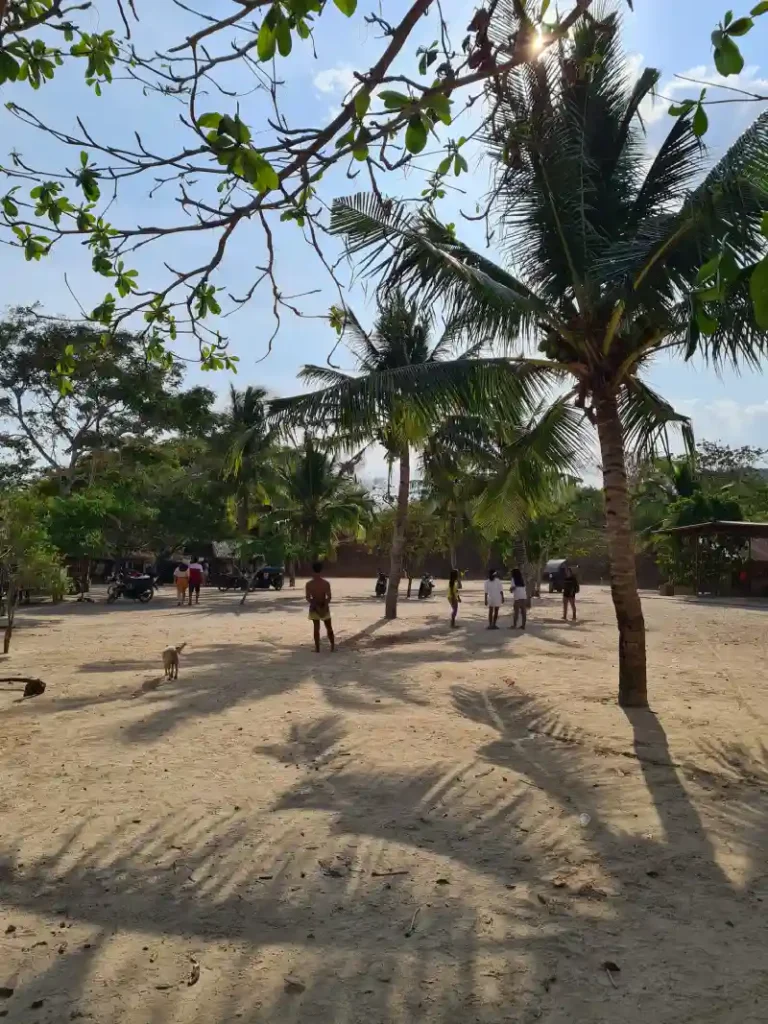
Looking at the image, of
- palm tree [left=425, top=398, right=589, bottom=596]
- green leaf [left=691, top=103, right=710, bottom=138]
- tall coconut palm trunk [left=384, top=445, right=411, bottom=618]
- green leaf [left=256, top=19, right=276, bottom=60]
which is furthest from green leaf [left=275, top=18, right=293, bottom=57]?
tall coconut palm trunk [left=384, top=445, right=411, bottom=618]

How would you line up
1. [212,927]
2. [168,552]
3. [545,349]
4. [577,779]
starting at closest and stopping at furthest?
[212,927]
[577,779]
[545,349]
[168,552]

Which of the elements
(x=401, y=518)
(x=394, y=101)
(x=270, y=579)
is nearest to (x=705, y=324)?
(x=394, y=101)

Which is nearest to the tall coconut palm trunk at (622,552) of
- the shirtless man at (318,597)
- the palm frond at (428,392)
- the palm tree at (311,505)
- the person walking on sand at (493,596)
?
the palm frond at (428,392)

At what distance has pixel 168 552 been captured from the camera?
130 feet

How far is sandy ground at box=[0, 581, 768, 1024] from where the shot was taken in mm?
2932

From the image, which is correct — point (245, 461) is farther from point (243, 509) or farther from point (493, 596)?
point (493, 596)

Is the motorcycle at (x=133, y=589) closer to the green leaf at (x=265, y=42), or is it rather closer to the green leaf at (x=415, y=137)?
the green leaf at (x=415, y=137)

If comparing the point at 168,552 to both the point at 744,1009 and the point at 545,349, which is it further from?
the point at 744,1009

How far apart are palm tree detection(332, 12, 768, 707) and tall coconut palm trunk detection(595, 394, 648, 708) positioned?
13 mm

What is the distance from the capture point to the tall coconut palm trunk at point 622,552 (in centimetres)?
800

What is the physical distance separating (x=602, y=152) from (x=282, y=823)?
23.5 feet

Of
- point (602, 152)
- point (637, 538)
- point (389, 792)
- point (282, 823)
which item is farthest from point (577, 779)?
point (637, 538)

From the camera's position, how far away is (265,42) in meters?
2.90

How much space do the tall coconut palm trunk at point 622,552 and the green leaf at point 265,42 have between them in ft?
18.9
